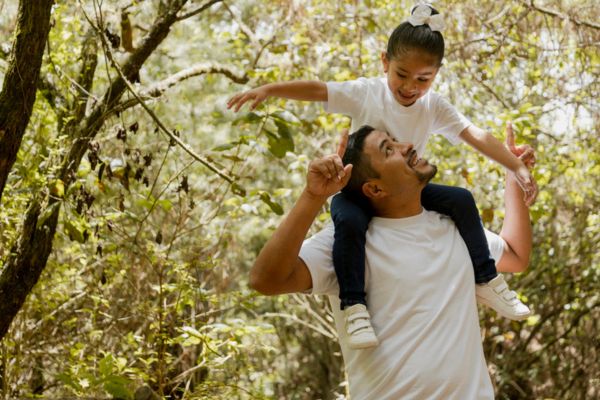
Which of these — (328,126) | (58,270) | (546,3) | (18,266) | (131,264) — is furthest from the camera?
(328,126)

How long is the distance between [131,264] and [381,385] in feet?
9.53

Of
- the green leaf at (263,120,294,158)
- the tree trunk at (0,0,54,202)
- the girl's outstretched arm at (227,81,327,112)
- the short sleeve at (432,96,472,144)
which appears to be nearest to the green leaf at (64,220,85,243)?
the tree trunk at (0,0,54,202)

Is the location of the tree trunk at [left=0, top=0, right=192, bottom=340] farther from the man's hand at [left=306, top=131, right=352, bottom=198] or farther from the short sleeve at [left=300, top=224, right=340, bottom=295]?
the man's hand at [left=306, top=131, right=352, bottom=198]

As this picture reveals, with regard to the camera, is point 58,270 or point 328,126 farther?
point 328,126

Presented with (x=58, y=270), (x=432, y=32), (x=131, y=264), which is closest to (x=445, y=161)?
(x=131, y=264)

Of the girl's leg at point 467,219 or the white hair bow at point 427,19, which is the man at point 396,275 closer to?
the girl's leg at point 467,219

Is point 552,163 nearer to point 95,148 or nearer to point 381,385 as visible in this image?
point 95,148

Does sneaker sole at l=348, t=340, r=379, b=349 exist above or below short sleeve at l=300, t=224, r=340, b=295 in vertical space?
below

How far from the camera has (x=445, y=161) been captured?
18.4 feet

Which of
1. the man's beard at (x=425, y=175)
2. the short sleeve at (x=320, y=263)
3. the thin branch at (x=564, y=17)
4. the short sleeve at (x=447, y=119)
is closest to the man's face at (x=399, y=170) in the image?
the man's beard at (x=425, y=175)

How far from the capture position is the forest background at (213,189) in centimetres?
305

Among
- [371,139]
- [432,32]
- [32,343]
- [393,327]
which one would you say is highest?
[432,32]

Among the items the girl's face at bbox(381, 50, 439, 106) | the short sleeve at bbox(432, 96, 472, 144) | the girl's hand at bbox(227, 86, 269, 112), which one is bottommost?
the girl's hand at bbox(227, 86, 269, 112)

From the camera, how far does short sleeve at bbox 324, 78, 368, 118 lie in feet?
8.05
